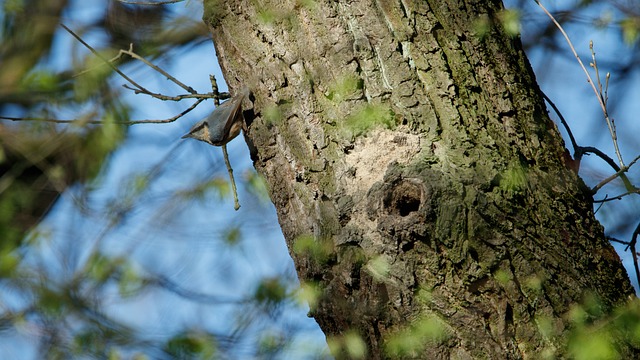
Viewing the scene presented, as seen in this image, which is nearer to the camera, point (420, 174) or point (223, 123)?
point (420, 174)

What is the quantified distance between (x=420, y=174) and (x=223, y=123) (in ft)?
1.53

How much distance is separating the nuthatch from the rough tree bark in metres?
0.03

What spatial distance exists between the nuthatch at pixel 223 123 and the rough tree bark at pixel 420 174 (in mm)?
35

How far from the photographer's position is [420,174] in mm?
1186

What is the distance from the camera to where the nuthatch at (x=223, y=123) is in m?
1.39

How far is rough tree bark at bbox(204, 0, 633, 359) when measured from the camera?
1143 millimetres

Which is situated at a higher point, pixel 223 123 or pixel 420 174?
pixel 223 123

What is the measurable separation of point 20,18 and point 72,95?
58cm

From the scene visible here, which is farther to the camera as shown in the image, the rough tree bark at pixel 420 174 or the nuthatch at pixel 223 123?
the nuthatch at pixel 223 123

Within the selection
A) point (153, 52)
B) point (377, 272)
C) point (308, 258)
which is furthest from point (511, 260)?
point (153, 52)

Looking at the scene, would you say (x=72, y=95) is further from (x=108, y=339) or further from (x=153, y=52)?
(x=108, y=339)

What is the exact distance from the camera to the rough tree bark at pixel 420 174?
3.75 feet

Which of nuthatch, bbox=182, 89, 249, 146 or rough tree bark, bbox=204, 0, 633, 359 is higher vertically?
nuthatch, bbox=182, 89, 249, 146

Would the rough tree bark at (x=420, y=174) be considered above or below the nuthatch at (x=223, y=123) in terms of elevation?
below
